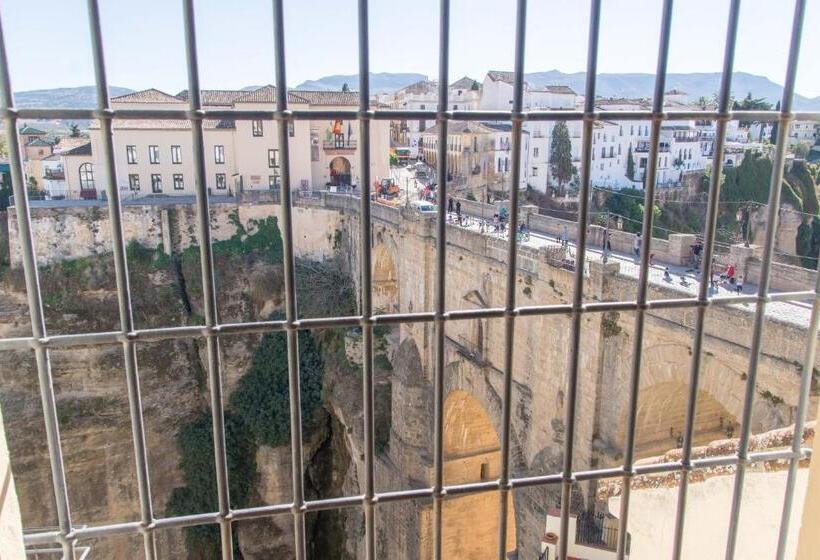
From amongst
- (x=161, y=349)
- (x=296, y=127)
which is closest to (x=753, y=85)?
(x=296, y=127)

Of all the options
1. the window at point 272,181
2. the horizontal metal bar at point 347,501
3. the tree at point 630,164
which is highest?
the horizontal metal bar at point 347,501

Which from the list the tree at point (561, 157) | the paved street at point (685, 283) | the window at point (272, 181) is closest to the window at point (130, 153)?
the window at point (272, 181)

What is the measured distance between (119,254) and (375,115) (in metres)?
0.82

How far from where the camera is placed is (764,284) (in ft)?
7.48

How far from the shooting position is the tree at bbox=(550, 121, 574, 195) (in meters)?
35.3

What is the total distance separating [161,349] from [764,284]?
19428 mm

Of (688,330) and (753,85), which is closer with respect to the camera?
(688,330)

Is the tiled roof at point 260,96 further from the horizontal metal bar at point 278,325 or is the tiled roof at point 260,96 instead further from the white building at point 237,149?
the horizontal metal bar at point 278,325

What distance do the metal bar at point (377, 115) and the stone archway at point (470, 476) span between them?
10.5 meters

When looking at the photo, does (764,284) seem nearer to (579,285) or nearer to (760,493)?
(579,285)

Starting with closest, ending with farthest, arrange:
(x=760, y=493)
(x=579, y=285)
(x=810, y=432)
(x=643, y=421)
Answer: (x=579, y=285), (x=760, y=493), (x=810, y=432), (x=643, y=421)

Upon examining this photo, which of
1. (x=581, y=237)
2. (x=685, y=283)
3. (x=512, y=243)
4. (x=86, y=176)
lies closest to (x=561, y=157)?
(x=86, y=176)

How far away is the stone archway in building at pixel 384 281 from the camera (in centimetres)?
1755

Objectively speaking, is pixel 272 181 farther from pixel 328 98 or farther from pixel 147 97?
pixel 147 97
